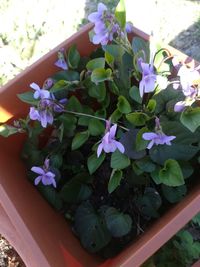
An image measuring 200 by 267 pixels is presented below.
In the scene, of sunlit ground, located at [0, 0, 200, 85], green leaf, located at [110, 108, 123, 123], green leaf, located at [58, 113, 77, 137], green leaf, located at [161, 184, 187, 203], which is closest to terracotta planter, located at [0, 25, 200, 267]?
green leaf, located at [161, 184, 187, 203]

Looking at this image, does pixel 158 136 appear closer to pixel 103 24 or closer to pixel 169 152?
pixel 169 152

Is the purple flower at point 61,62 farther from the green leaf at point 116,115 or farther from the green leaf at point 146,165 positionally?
the green leaf at point 146,165

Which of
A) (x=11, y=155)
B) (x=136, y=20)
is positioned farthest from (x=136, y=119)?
A: (x=136, y=20)

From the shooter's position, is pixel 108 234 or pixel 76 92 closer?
pixel 108 234

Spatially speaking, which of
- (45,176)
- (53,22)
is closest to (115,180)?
(45,176)

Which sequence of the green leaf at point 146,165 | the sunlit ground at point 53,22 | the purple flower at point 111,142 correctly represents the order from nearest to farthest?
the purple flower at point 111,142 < the green leaf at point 146,165 < the sunlit ground at point 53,22

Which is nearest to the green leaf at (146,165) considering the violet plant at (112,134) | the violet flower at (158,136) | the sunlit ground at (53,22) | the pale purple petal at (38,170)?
the violet plant at (112,134)

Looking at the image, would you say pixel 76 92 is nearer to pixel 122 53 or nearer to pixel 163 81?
pixel 122 53

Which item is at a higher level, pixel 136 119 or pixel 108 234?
pixel 136 119
